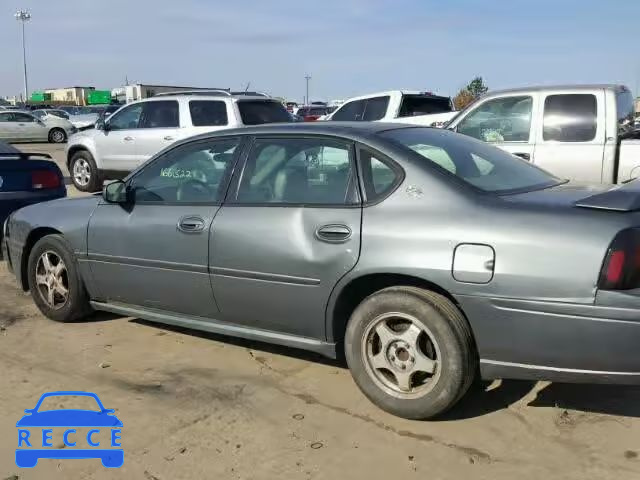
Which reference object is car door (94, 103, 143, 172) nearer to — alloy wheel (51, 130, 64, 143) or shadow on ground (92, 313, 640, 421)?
shadow on ground (92, 313, 640, 421)

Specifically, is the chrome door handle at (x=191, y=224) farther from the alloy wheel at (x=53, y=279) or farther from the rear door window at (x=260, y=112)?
the rear door window at (x=260, y=112)

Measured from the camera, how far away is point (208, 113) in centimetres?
1097

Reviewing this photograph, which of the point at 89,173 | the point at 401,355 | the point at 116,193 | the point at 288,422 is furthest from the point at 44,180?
the point at 89,173

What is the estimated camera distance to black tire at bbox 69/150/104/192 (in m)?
12.4

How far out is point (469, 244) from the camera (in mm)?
3172

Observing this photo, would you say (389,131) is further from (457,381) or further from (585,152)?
(585,152)

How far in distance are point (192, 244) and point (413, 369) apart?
5.12 ft

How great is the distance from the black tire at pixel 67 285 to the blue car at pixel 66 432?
1189mm

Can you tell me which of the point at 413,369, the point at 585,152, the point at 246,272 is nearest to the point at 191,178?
the point at 246,272

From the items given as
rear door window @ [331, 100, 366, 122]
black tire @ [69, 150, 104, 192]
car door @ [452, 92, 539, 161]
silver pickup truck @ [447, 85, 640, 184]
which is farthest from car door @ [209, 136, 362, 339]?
black tire @ [69, 150, 104, 192]

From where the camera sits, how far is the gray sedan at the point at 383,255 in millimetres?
2994

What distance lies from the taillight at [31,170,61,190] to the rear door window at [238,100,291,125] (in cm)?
407

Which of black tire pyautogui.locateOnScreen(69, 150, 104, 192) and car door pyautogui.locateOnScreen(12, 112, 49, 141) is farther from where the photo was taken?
car door pyautogui.locateOnScreen(12, 112, 49, 141)

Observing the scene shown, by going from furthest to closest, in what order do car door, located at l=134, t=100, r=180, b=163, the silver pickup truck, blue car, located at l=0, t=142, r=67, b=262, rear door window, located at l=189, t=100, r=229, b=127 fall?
car door, located at l=134, t=100, r=180, b=163 < rear door window, located at l=189, t=100, r=229, b=127 < the silver pickup truck < blue car, located at l=0, t=142, r=67, b=262
